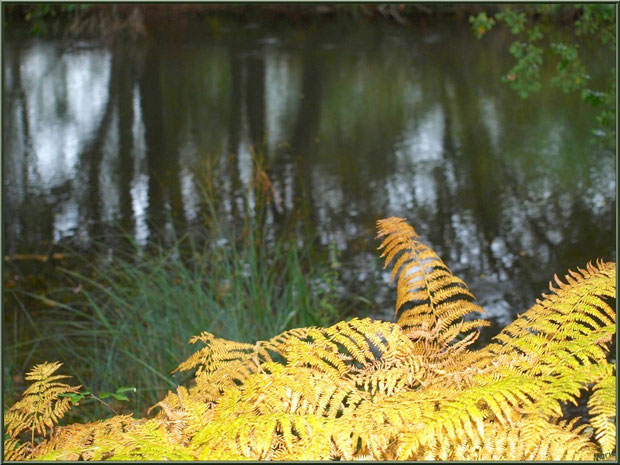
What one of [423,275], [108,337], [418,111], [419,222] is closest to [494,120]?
[418,111]

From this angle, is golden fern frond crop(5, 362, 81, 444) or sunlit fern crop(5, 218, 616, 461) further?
golden fern frond crop(5, 362, 81, 444)

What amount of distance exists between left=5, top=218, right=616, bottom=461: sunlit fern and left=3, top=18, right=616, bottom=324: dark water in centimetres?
182

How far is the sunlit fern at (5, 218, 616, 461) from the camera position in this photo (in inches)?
43.6

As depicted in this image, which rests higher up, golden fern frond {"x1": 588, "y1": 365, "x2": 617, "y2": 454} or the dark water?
the dark water

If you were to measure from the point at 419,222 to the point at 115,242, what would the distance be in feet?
7.10

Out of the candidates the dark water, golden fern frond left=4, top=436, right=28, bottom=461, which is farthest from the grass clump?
golden fern frond left=4, top=436, right=28, bottom=461

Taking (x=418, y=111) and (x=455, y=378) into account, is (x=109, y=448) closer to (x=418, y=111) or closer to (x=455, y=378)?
Result: (x=455, y=378)

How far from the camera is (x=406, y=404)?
115 centimetres

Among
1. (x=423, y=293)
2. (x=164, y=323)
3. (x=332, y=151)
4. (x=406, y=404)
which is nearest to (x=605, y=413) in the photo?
(x=406, y=404)

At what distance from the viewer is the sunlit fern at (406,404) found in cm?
111

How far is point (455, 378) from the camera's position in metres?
1.28

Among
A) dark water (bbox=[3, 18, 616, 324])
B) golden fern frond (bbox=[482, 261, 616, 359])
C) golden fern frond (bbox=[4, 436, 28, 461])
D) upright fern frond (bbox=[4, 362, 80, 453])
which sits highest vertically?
dark water (bbox=[3, 18, 616, 324])

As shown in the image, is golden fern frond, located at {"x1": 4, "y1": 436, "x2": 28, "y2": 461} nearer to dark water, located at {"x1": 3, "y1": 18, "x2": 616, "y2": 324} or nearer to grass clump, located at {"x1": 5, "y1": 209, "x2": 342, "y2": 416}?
grass clump, located at {"x1": 5, "y1": 209, "x2": 342, "y2": 416}

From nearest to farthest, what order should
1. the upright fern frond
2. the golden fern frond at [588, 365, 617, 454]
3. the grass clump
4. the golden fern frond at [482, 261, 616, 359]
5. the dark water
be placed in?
the golden fern frond at [588, 365, 617, 454] < the golden fern frond at [482, 261, 616, 359] < the upright fern frond < the grass clump < the dark water
